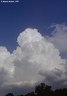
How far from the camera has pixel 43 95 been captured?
164 metres

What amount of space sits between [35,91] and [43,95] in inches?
572

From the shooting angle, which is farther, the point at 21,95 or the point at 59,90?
the point at 21,95

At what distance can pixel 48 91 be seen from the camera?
563ft

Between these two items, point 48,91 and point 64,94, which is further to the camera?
point 48,91

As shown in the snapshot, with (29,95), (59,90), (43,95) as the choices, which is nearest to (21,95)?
(29,95)

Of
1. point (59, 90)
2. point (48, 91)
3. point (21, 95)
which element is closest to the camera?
point (59, 90)

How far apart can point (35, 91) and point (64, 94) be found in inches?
1379

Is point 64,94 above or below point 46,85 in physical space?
below

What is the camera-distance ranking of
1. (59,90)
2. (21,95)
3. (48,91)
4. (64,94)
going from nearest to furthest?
(64,94) → (59,90) → (48,91) → (21,95)

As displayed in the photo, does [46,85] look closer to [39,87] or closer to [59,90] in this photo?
[39,87]

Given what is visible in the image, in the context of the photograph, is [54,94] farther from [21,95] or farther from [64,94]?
[21,95]

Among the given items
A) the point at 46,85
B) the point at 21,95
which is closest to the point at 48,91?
the point at 46,85

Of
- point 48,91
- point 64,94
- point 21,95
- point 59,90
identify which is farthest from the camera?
point 21,95

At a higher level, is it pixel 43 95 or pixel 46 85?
pixel 46 85
